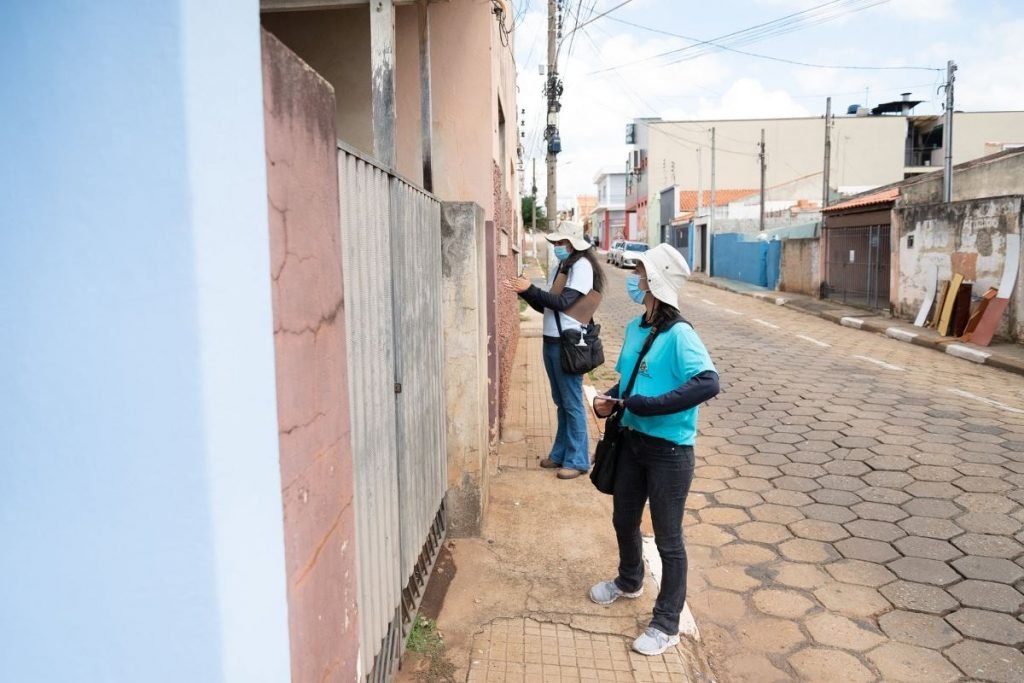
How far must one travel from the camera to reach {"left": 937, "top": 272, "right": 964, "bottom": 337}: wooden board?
13.4m

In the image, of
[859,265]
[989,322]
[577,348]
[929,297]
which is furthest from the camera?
[859,265]

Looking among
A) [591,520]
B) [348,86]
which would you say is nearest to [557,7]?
[348,86]

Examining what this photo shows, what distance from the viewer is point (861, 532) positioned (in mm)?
4824

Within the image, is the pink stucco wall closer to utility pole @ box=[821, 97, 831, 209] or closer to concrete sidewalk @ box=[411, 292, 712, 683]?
concrete sidewalk @ box=[411, 292, 712, 683]

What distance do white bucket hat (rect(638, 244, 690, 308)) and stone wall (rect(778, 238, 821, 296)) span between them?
20.0m

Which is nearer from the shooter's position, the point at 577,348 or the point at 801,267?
the point at 577,348

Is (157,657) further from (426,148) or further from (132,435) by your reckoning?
(426,148)

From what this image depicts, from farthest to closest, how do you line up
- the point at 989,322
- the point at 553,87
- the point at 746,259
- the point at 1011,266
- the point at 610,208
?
the point at 610,208 → the point at 746,259 → the point at 553,87 → the point at 989,322 → the point at 1011,266

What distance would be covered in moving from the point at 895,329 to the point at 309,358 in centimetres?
1491

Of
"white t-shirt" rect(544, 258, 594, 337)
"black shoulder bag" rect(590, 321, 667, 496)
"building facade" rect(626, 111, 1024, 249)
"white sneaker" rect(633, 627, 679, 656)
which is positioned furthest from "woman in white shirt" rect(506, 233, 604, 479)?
"building facade" rect(626, 111, 1024, 249)

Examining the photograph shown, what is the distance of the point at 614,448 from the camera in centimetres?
360

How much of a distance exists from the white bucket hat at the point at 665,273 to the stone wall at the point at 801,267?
20011mm

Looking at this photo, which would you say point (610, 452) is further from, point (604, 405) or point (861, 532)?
point (861, 532)

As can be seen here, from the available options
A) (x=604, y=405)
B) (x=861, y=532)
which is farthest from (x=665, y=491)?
(x=861, y=532)
